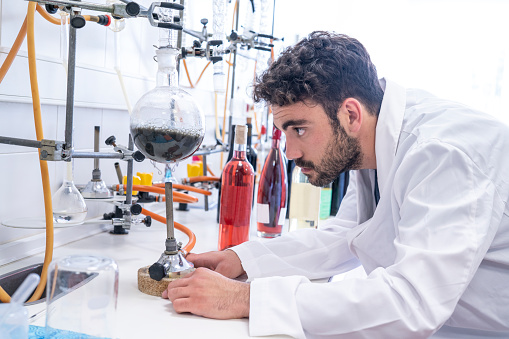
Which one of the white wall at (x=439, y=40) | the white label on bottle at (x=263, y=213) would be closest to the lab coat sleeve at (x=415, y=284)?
the white label on bottle at (x=263, y=213)

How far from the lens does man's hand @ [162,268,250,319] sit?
84 centimetres

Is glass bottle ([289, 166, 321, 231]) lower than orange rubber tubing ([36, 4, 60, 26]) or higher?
lower

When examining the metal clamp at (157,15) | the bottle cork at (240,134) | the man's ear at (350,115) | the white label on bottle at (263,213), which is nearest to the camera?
the metal clamp at (157,15)

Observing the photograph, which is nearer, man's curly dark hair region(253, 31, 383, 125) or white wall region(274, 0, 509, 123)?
man's curly dark hair region(253, 31, 383, 125)

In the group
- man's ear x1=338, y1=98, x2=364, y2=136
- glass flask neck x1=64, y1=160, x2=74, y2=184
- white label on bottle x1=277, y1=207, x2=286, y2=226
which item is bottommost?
white label on bottle x1=277, y1=207, x2=286, y2=226

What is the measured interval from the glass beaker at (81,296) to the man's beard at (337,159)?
27.7 inches

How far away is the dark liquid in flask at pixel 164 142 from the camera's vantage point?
0.89 m

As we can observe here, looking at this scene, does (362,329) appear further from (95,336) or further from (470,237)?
(95,336)

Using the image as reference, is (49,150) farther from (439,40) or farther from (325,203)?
(439,40)

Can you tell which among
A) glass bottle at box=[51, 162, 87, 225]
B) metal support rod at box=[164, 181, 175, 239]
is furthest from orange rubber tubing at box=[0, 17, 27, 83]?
metal support rod at box=[164, 181, 175, 239]

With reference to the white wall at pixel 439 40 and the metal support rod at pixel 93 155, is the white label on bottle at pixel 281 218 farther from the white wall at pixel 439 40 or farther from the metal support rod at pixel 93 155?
the white wall at pixel 439 40

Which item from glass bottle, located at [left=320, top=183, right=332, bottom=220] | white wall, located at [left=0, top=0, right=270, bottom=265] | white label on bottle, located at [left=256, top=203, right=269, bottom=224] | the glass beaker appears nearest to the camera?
the glass beaker

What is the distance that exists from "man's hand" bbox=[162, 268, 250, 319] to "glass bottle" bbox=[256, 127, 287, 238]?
0.69 metres

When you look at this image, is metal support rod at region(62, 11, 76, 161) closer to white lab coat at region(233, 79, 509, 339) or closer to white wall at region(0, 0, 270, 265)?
white wall at region(0, 0, 270, 265)
